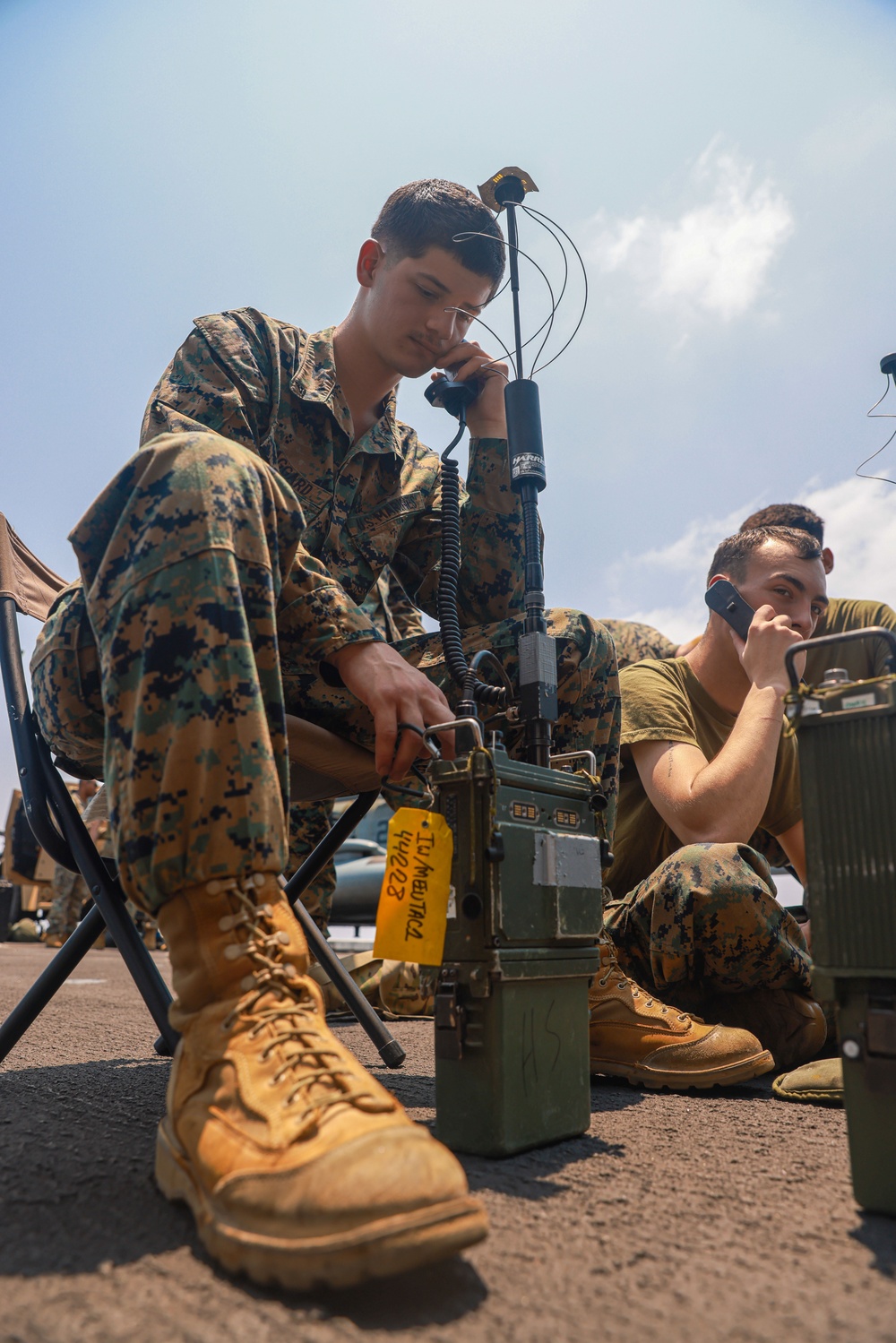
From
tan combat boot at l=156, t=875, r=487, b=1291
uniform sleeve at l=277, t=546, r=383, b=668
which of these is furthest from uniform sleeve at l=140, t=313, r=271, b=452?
tan combat boot at l=156, t=875, r=487, b=1291

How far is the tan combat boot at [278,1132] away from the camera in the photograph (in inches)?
24.5

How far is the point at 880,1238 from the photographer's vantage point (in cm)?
77

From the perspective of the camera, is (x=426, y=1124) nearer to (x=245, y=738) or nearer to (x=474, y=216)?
(x=245, y=738)

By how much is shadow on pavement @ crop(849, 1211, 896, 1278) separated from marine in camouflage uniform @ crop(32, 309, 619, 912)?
2.10 feet

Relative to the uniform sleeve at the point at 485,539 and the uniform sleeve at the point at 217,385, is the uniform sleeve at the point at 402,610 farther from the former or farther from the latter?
the uniform sleeve at the point at 217,385

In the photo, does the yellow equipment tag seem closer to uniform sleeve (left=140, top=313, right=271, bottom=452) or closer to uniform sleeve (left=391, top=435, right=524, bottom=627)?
uniform sleeve (left=140, top=313, right=271, bottom=452)

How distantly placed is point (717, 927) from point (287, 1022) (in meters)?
1.14

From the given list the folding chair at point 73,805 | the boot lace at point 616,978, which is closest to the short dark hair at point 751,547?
the boot lace at point 616,978

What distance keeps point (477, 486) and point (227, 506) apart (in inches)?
40.5

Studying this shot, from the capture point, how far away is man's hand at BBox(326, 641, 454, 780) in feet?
3.77

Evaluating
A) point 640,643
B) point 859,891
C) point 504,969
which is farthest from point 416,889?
point 640,643

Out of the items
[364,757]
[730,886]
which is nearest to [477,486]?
[364,757]

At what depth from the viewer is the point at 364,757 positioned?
1.45 meters

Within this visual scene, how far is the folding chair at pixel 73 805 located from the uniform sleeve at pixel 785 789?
115 cm
